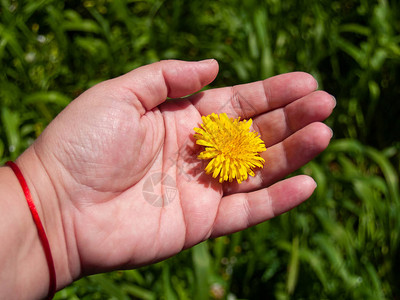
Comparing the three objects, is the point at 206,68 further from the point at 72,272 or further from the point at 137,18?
the point at 137,18

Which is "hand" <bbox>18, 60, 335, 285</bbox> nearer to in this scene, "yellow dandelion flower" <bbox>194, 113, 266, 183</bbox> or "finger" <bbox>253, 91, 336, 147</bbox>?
"finger" <bbox>253, 91, 336, 147</bbox>

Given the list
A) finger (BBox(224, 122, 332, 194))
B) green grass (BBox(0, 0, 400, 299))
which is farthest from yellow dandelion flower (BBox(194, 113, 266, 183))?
green grass (BBox(0, 0, 400, 299))

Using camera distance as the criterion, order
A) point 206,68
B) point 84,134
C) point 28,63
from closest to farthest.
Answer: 1. point 84,134
2. point 206,68
3. point 28,63

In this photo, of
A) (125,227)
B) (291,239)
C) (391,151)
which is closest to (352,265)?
(291,239)

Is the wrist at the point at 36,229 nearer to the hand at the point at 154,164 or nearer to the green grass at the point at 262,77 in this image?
the hand at the point at 154,164

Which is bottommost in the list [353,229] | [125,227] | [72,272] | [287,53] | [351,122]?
[353,229]

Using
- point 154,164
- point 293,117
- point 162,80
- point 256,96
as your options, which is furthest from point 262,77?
point 154,164

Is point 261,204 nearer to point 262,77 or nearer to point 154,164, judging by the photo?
point 154,164
